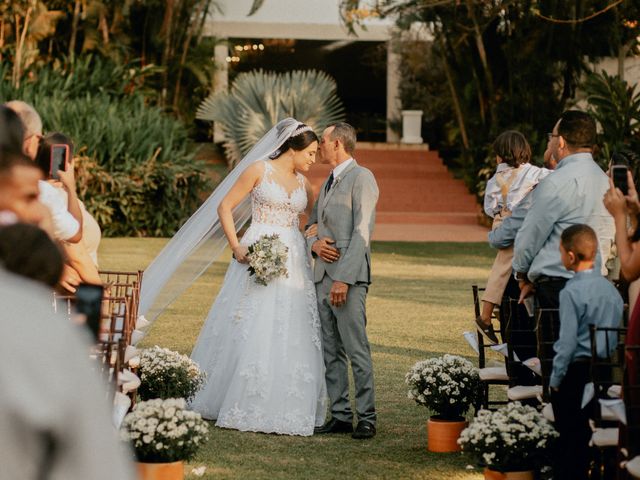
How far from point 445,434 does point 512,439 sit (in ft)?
4.55

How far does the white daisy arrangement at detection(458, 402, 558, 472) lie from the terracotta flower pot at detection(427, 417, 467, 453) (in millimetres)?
1124

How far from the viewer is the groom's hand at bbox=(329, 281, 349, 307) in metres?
7.25

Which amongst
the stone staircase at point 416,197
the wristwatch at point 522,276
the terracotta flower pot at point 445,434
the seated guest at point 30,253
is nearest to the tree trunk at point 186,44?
the stone staircase at point 416,197

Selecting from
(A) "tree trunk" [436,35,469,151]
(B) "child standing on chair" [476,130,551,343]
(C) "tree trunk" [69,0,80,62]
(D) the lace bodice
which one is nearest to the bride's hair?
(D) the lace bodice

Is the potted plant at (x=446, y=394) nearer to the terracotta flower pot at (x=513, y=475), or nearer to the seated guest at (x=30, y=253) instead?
the terracotta flower pot at (x=513, y=475)

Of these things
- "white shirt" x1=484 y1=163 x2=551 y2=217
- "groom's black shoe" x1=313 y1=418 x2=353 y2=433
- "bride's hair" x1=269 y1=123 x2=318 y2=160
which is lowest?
"groom's black shoe" x1=313 y1=418 x2=353 y2=433

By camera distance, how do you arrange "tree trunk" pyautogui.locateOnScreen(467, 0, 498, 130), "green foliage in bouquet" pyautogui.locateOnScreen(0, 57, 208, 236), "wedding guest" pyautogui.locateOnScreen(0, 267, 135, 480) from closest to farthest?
1. "wedding guest" pyautogui.locateOnScreen(0, 267, 135, 480)
2. "green foliage in bouquet" pyautogui.locateOnScreen(0, 57, 208, 236)
3. "tree trunk" pyautogui.locateOnScreen(467, 0, 498, 130)

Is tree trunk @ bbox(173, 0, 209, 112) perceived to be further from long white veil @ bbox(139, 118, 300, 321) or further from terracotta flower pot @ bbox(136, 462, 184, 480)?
terracotta flower pot @ bbox(136, 462, 184, 480)

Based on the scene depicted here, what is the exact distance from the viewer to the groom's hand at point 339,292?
725 cm

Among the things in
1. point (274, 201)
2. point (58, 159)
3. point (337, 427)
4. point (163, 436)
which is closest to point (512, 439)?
point (163, 436)

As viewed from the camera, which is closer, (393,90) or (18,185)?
(18,185)

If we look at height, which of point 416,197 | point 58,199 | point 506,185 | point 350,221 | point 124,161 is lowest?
point 416,197

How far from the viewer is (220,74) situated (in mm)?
35062

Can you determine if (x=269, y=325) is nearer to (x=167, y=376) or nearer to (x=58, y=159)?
(x=167, y=376)
